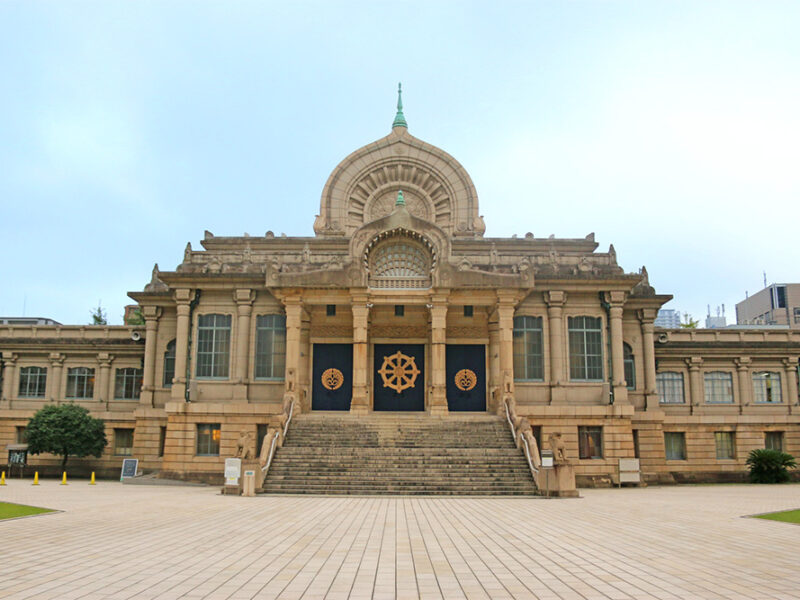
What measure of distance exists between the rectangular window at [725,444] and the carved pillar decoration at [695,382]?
1961 mm

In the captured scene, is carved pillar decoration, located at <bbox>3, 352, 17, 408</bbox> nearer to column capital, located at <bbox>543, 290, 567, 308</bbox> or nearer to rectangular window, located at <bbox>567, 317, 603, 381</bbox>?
column capital, located at <bbox>543, 290, 567, 308</bbox>

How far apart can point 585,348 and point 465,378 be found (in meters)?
6.08

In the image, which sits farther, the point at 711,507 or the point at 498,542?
the point at 711,507

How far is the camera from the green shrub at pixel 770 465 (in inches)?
1432

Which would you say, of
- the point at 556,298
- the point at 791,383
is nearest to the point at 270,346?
the point at 556,298

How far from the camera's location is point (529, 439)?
27891mm

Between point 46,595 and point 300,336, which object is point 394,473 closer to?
point 300,336

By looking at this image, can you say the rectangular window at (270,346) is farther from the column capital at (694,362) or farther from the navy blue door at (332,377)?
the column capital at (694,362)

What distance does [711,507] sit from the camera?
69.7ft

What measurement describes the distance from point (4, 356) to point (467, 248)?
26969 mm

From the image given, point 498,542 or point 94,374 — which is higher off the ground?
point 94,374

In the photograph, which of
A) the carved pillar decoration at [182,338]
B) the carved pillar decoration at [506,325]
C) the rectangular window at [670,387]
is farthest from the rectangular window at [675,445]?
the carved pillar decoration at [182,338]

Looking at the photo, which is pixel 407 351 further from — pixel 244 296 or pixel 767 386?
pixel 767 386

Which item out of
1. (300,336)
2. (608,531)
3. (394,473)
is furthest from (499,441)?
(608,531)
